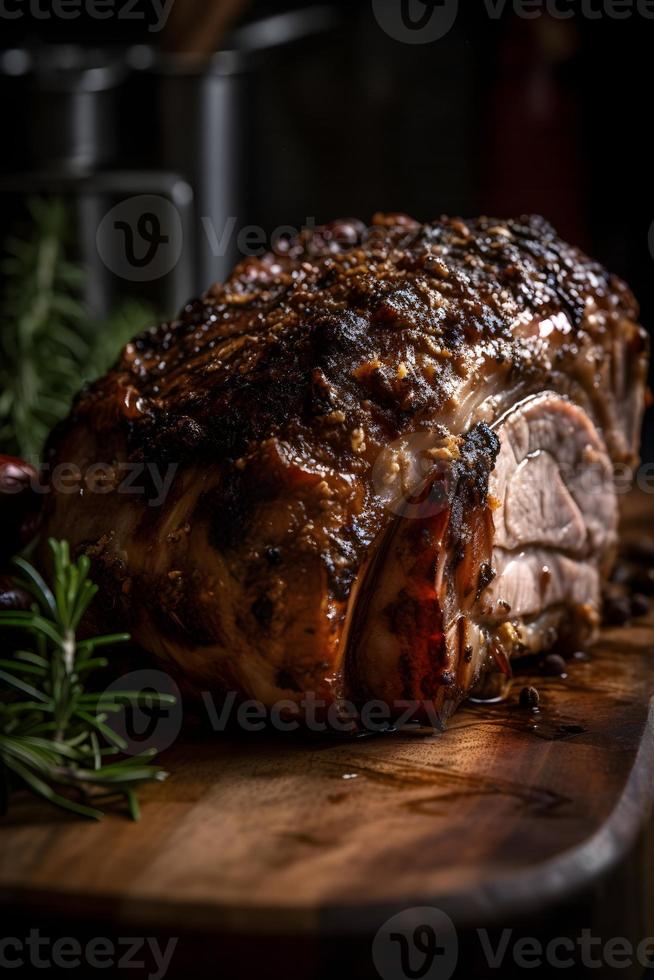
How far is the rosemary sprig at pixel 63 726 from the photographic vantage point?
1286mm

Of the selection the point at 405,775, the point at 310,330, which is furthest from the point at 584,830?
the point at 310,330

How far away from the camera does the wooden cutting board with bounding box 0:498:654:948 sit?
3.52 ft

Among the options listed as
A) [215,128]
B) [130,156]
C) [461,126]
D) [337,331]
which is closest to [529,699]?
[337,331]

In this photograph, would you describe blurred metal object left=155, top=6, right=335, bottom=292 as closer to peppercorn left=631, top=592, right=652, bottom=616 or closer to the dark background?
the dark background

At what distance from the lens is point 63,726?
1329mm

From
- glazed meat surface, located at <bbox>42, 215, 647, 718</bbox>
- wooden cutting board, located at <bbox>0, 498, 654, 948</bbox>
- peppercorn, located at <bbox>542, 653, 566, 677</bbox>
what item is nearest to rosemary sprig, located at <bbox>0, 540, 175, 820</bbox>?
wooden cutting board, located at <bbox>0, 498, 654, 948</bbox>

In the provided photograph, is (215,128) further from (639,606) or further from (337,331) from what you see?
(337,331)

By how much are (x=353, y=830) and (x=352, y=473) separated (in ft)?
1.59

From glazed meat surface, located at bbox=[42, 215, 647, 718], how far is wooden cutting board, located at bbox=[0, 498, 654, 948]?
0.12 metres

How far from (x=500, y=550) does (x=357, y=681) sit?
0.32 m

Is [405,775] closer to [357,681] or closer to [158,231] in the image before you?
[357,681]

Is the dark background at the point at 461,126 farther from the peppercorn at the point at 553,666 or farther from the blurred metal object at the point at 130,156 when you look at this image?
the peppercorn at the point at 553,666

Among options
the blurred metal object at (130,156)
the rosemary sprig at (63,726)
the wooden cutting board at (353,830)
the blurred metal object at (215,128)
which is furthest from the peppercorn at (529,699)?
the blurred metal object at (215,128)

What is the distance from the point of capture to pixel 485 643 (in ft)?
Result: 5.47
